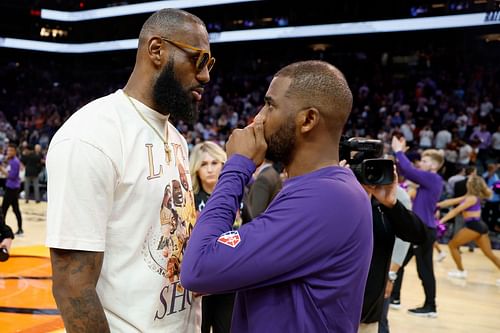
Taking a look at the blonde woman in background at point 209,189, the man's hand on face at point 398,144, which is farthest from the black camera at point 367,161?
the man's hand on face at point 398,144

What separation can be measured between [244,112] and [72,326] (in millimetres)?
17697

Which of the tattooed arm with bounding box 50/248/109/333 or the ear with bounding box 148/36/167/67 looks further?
the ear with bounding box 148/36/167/67

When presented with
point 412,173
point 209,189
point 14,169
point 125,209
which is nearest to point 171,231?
point 125,209

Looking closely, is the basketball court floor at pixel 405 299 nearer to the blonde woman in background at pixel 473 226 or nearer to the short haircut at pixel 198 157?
the blonde woman in background at pixel 473 226

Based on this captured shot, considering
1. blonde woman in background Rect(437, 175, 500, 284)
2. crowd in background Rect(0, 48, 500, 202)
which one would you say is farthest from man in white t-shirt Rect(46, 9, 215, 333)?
crowd in background Rect(0, 48, 500, 202)

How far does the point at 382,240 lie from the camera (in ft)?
9.53

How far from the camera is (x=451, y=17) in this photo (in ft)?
53.8

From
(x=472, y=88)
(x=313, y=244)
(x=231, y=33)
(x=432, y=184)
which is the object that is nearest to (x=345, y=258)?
(x=313, y=244)

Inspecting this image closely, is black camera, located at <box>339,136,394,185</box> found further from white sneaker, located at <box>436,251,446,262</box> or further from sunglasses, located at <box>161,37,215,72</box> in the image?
white sneaker, located at <box>436,251,446,262</box>

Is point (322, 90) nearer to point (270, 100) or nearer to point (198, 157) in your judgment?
point (270, 100)

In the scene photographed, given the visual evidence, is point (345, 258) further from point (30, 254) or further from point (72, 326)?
point (30, 254)

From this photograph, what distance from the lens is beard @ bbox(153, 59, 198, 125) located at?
1.52 m

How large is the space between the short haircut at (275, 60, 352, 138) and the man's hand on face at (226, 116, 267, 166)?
0.12 metres

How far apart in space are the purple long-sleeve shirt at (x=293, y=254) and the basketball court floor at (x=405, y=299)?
3156mm
